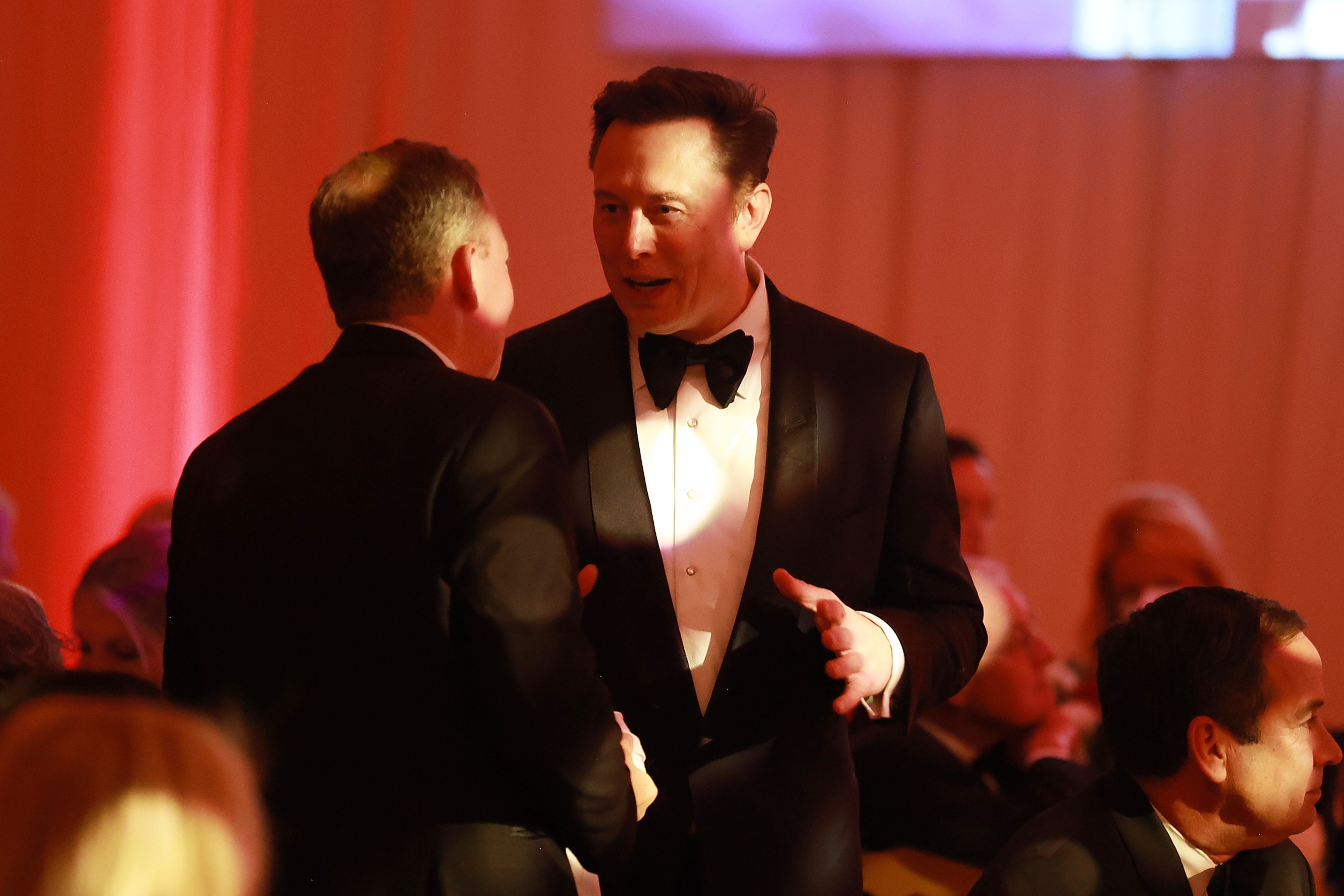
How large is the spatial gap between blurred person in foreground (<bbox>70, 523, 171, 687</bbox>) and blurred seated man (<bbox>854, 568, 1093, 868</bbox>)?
4.88 feet

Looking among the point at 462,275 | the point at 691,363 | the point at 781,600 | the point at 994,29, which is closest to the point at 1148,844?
the point at 781,600

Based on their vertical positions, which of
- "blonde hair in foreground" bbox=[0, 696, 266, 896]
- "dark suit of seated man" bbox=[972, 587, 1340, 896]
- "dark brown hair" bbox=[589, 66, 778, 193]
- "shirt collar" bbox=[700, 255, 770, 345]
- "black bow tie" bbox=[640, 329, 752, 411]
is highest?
"dark brown hair" bbox=[589, 66, 778, 193]

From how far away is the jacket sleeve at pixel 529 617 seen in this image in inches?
49.2

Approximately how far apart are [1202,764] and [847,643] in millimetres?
539

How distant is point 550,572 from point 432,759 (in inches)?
8.6

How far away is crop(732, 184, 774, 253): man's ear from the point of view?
6.18 feet

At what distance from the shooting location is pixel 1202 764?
5.58ft

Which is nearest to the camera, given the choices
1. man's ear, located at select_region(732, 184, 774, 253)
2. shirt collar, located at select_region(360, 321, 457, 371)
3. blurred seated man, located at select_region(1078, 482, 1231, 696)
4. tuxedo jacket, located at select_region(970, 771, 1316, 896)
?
shirt collar, located at select_region(360, 321, 457, 371)

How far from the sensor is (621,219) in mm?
1789

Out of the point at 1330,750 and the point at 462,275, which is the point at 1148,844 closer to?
the point at 1330,750

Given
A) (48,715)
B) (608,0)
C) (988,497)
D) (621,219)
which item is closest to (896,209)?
(608,0)

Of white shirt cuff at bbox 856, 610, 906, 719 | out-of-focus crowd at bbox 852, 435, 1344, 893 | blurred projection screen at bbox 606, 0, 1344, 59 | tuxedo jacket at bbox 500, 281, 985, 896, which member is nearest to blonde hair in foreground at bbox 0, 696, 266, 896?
tuxedo jacket at bbox 500, 281, 985, 896

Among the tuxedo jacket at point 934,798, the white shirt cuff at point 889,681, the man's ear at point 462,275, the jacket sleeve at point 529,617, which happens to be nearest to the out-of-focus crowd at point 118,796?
the jacket sleeve at point 529,617

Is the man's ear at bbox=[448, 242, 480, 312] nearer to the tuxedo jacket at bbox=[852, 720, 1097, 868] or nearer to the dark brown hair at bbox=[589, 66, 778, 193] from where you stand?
the dark brown hair at bbox=[589, 66, 778, 193]
